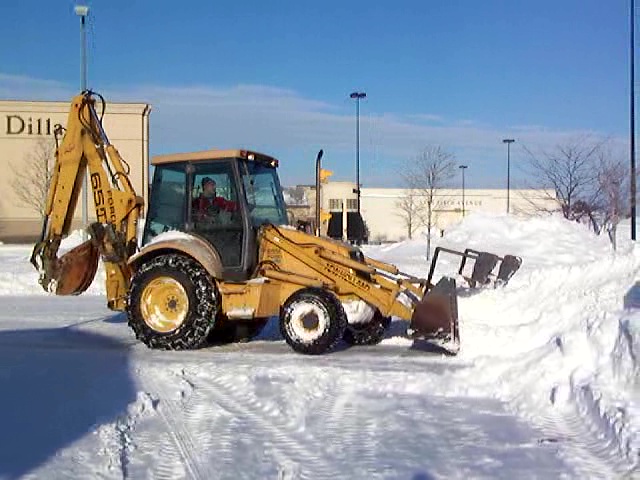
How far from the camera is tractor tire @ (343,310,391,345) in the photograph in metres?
11.3

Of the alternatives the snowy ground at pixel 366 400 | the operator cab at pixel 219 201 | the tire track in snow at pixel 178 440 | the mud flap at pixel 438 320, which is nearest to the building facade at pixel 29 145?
the operator cab at pixel 219 201

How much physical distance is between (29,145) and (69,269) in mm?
55968

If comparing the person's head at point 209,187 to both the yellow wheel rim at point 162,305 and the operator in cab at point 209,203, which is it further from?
the yellow wheel rim at point 162,305

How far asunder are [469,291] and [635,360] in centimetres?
443

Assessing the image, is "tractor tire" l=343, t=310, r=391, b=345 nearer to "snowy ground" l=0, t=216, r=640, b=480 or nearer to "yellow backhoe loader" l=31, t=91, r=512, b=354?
"yellow backhoe loader" l=31, t=91, r=512, b=354

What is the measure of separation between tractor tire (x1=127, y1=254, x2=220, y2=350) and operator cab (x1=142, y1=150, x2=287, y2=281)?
409 mm

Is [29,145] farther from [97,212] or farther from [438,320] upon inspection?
[438,320]

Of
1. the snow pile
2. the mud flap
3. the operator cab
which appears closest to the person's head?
the operator cab

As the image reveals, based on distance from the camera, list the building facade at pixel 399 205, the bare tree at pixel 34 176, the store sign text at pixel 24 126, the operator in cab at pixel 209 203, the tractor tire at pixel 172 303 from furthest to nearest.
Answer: the store sign text at pixel 24 126, the building facade at pixel 399 205, the bare tree at pixel 34 176, the operator in cab at pixel 209 203, the tractor tire at pixel 172 303

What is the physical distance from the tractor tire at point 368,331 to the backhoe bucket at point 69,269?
3.82 m

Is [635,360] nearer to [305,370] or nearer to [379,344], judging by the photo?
[305,370]

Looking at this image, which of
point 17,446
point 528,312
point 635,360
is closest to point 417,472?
point 635,360

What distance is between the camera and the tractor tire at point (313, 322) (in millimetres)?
10336

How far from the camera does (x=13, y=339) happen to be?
1205 cm
